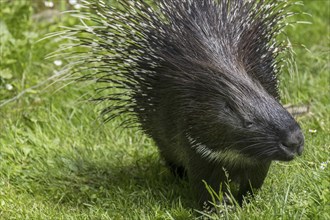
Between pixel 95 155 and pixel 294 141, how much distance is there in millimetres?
2002

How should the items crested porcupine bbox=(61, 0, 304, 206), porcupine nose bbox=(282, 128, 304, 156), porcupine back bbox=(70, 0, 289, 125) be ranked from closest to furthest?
porcupine nose bbox=(282, 128, 304, 156) → crested porcupine bbox=(61, 0, 304, 206) → porcupine back bbox=(70, 0, 289, 125)

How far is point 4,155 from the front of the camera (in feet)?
16.5

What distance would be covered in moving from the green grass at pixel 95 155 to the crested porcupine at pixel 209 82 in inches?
9.8

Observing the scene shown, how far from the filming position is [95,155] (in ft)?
16.6

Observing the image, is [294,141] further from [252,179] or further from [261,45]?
[261,45]

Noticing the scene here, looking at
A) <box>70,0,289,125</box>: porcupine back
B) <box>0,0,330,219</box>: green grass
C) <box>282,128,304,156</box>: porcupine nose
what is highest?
<box>70,0,289,125</box>: porcupine back

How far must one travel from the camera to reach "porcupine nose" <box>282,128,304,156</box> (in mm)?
3363

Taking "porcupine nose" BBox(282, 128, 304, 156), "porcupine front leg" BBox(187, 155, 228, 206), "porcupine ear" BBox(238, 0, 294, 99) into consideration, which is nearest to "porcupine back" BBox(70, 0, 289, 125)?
"porcupine ear" BBox(238, 0, 294, 99)

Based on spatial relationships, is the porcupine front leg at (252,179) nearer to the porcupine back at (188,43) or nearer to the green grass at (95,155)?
the green grass at (95,155)

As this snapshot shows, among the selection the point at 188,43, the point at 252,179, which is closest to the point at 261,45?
the point at 188,43

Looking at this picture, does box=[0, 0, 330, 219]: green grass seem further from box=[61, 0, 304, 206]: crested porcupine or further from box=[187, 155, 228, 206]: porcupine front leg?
box=[61, 0, 304, 206]: crested porcupine

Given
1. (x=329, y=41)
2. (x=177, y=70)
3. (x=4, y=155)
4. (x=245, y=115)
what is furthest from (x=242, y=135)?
(x=329, y=41)

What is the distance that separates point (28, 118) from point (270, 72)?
221cm

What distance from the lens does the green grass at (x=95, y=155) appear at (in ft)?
12.6
